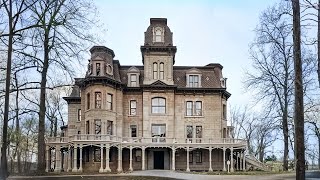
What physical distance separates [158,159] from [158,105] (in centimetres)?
562

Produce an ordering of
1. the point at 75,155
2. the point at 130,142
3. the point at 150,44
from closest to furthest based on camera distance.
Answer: the point at 75,155 → the point at 130,142 → the point at 150,44

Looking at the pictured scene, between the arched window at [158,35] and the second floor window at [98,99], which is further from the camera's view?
the arched window at [158,35]

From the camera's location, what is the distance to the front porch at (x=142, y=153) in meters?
41.4

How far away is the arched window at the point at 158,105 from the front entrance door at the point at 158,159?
14.1 ft

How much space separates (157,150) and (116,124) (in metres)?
5.09

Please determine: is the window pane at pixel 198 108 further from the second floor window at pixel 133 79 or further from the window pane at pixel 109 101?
the window pane at pixel 109 101

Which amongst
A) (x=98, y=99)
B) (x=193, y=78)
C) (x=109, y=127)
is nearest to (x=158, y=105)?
(x=193, y=78)

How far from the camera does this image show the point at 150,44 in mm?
46094

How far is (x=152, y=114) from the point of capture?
45562 mm

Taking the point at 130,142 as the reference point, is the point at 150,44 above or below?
above

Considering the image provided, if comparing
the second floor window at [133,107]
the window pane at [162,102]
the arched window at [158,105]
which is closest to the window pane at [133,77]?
the second floor window at [133,107]

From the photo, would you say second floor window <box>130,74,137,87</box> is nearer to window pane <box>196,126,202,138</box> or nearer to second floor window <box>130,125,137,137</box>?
second floor window <box>130,125,137,137</box>

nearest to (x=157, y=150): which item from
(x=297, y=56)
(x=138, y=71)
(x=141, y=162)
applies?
(x=141, y=162)

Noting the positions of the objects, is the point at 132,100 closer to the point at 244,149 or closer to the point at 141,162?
the point at 141,162
